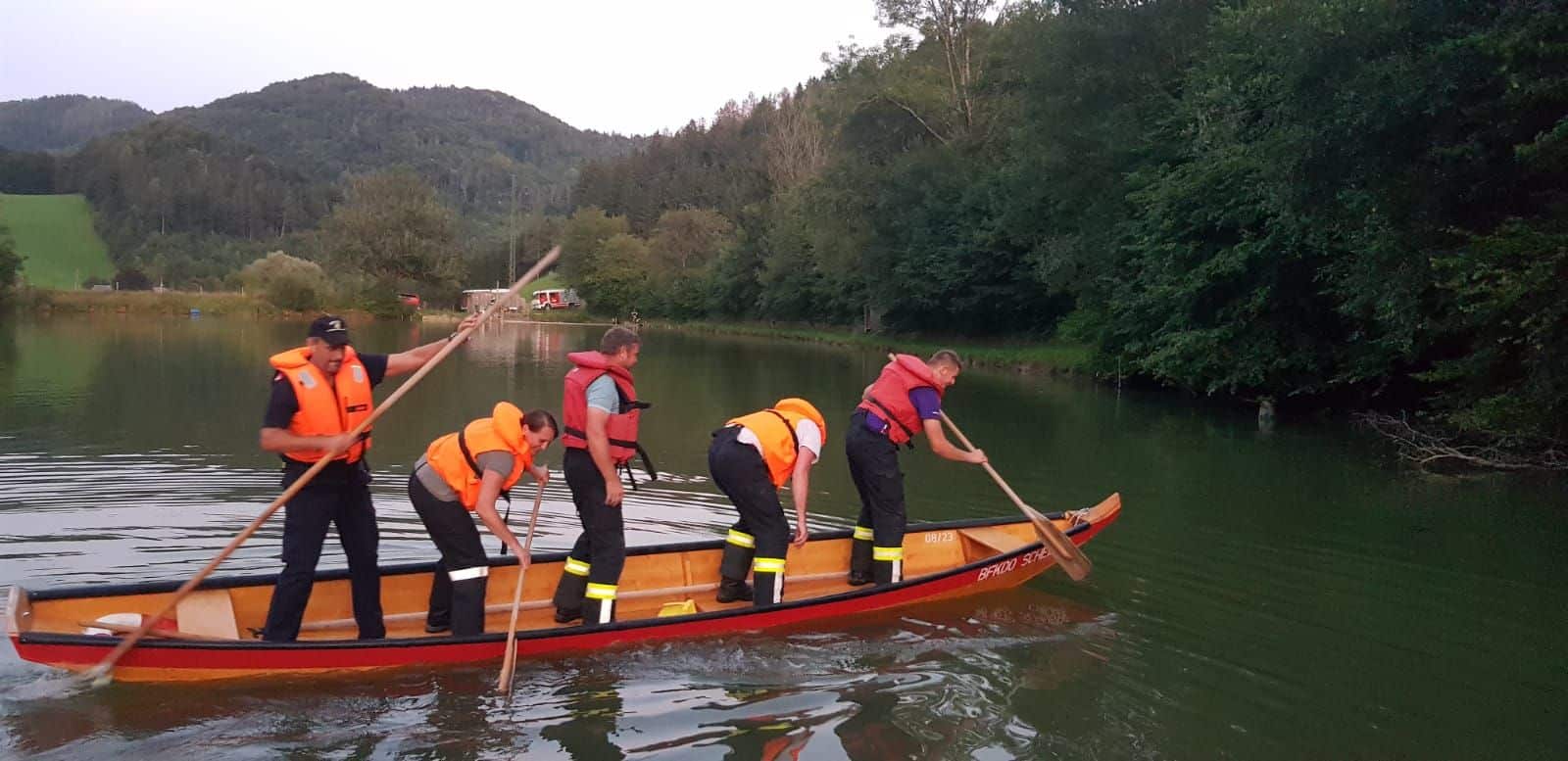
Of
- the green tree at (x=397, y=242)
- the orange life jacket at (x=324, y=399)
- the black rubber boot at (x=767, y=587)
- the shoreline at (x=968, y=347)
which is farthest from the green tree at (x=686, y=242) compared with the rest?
the orange life jacket at (x=324, y=399)

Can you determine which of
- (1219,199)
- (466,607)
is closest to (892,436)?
(466,607)

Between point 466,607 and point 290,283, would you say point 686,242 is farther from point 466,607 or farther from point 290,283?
point 466,607

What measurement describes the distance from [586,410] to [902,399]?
2.44m

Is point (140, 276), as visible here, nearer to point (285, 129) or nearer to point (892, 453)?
point (892, 453)

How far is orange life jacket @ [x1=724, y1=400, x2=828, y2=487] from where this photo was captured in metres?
7.83

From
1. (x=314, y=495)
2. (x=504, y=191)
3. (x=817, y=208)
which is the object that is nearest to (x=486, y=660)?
(x=314, y=495)

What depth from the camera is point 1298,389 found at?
21.0m

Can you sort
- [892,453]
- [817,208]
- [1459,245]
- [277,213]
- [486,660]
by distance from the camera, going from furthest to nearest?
[277,213] < [817,208] < [1459,245] < [892,453] < [486,660]

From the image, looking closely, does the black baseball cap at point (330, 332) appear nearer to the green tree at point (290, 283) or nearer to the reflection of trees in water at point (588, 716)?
the reflection of trees in water at point (588, 716)

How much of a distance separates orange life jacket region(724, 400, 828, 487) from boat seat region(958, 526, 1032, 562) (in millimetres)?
2202

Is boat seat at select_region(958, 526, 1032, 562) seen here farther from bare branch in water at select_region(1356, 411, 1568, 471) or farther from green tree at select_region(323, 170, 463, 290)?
green tree at select_region(323, 170, 463, 290)

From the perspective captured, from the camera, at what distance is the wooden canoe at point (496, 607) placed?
627cm

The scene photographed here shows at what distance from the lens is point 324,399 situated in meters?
6.39

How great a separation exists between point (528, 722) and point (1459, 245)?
537 inches
